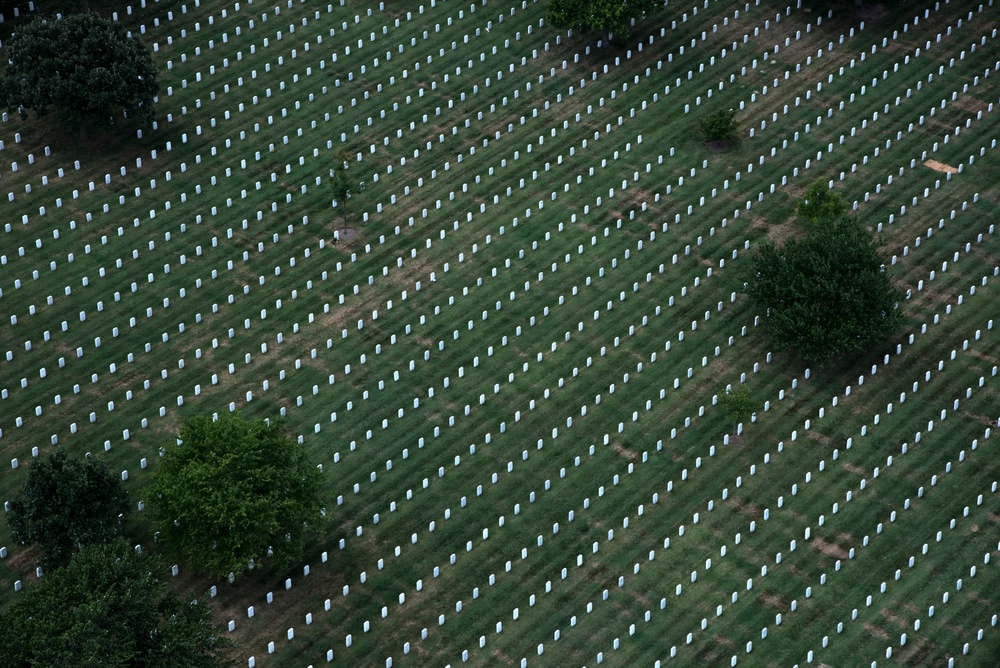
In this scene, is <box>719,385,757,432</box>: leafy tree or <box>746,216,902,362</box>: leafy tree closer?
<box>719,385,757,432</box>: leafy tree

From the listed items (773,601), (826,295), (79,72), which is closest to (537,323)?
(826,295)

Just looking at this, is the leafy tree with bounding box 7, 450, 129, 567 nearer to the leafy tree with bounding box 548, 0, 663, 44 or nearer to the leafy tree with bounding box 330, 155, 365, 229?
the leafy tree with bounding box 330, 155, 365, 229

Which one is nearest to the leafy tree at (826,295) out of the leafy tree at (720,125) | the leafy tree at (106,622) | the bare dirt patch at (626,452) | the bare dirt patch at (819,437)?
the bare dirt patch at (819,437)

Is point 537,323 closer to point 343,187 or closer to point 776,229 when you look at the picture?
point 343,187

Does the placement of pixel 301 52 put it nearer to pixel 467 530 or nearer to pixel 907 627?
pixel 467 530

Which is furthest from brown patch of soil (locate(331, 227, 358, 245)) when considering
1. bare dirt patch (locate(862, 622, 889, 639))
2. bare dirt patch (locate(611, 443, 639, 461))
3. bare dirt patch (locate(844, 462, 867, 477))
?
bare dirt patch (locate(862, 622, 889, 639))

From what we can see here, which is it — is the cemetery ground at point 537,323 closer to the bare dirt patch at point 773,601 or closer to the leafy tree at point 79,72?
the bare dirt patch at point 773,601
